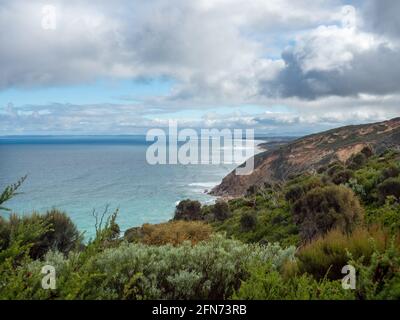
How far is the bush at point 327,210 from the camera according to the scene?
13.8m

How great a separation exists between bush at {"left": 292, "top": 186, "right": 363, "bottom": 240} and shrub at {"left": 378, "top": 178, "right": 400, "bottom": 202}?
1067 millimetres

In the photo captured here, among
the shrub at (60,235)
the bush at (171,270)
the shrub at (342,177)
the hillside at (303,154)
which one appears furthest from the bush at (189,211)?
the hillside at (303,154)

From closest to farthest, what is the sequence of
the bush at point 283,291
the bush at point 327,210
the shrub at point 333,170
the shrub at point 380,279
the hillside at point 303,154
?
the shrub at point 380,279 → the bush at point 283,291 → the bush at point 327,210 → the shrub at point 333,170 → the hillside at point 303,154

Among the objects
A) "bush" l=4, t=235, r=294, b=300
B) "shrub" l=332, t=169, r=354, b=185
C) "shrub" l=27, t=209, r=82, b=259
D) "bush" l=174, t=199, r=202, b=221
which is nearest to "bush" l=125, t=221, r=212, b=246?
"shrub" l=27, t=209, r=82, b=259

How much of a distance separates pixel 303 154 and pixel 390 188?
58.1m

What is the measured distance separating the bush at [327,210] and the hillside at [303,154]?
4680 centimetres

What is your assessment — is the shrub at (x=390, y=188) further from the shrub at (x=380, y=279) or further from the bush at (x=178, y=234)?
the shrub at (x=380, y=279)

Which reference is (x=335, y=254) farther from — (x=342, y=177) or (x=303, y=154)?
(x=303, y=154)

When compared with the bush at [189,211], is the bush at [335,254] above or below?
above

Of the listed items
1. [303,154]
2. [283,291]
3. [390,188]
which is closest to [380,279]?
[283,291]

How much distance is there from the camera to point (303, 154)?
71.6 meters

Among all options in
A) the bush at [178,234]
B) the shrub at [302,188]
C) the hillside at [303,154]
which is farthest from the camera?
the hillside at [303,154]
